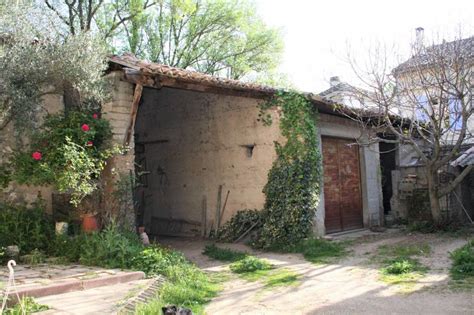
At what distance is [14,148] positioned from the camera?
736 centimetres

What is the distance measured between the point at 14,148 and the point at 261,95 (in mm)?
5244

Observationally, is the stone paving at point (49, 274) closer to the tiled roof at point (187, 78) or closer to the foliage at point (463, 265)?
the tiled roof at point (187, 78)

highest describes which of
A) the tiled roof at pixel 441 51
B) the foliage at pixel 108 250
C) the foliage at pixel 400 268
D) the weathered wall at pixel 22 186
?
the tiled roof at pixel 441 51

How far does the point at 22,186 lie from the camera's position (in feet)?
24.7

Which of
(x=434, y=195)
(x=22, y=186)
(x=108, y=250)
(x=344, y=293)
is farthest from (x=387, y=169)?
(x=22, y=186)

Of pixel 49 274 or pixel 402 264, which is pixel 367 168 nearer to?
pixel 402 264

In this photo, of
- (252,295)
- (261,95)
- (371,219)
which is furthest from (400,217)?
(252,295)

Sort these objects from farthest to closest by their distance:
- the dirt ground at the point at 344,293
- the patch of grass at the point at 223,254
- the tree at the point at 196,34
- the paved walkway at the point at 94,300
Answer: the tree at the point at 196,34 → the patch of grass at the point at 223,254 → the dirt ground at the point at 344,293 → the paved walkway at the point at 94,300

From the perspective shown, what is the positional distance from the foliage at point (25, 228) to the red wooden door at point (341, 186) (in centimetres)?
640

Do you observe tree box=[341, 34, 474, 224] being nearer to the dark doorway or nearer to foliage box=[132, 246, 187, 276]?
the dark doorway

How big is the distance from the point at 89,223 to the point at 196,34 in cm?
1524

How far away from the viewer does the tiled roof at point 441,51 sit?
31.4ft

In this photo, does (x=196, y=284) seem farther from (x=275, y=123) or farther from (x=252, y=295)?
(x=275, y=123)

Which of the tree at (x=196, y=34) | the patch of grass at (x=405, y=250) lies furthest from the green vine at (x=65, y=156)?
the tree at (x=196, y=34)
